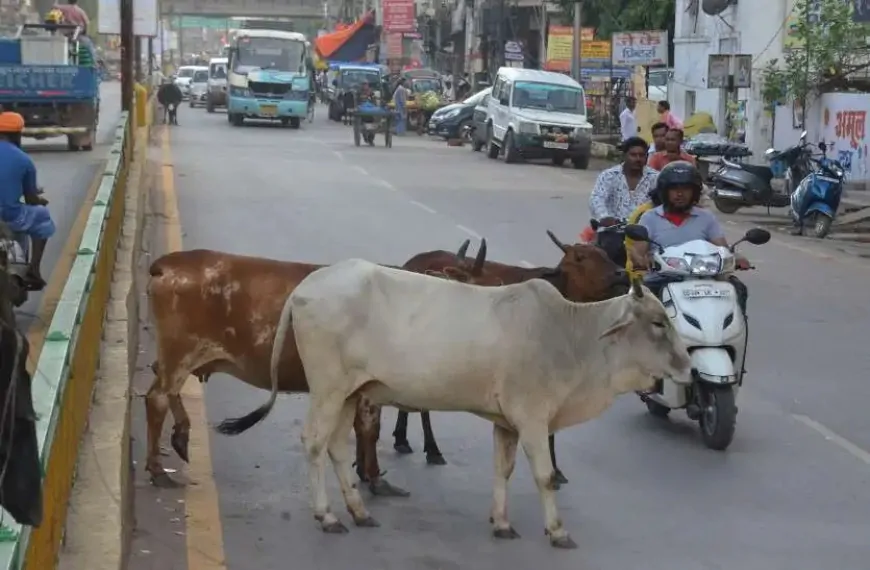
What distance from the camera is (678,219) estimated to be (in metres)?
8.82

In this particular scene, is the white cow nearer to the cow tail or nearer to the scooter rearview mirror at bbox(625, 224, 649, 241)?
the cow tail

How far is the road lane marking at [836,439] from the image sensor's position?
8359mm

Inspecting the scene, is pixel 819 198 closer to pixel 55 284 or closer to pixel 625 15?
pixel 55 284

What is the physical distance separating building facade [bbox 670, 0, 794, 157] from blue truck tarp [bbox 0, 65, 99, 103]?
13916mm

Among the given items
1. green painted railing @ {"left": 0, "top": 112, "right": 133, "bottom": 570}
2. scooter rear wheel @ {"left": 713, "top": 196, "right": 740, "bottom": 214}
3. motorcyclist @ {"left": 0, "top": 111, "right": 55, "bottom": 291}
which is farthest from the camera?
scooter rear wheel @ {"left": 713, "top": 196, "right": 740, "bottom": 214}

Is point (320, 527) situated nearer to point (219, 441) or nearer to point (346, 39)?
point (219, 441)

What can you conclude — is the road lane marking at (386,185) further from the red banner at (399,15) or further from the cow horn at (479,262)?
the red banner at (399,15)

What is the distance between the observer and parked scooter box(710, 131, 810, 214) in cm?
2236

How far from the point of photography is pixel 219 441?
827 cm

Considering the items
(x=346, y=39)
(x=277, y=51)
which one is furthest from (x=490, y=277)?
(x=346, y=39)

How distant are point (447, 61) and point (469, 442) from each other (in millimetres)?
74287

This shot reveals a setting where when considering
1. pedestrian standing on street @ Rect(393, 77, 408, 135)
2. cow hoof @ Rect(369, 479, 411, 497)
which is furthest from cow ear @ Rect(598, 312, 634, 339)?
pedestrian standing on street @ Rect(393, 77, 408, 135)

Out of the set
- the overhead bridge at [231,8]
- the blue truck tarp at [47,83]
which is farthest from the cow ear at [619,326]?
the overhead bridge at [231,8]

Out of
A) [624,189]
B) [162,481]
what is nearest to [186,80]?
[624,189]
